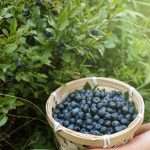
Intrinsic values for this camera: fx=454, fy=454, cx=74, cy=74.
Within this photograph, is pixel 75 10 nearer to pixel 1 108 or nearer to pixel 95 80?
pixel 95 80

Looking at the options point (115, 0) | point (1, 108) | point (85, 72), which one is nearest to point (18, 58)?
point (1, 108)

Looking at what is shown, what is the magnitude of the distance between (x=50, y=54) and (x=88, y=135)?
0.26m

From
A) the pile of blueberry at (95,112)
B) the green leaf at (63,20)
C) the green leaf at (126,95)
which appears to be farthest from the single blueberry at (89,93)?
the green leaf at (63,20)

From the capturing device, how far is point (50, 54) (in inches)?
51.5

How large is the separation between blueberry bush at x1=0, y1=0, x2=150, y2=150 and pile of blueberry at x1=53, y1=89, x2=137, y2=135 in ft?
0.26

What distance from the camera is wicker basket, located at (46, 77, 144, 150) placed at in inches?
49.3

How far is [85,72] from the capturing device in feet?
4.76

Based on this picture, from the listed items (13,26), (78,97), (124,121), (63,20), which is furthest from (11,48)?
(124,121)

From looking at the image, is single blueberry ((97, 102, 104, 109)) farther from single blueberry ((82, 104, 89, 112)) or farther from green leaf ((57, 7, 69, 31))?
green leaf ((57, 7, 69, 31))

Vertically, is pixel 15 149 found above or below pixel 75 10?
below

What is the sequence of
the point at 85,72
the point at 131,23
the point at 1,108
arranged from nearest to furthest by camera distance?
the point at 1,108 → the point at 85,72 → the point at 131,23

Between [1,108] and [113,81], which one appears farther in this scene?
[113,81]

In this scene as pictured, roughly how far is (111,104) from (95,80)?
0.40 feet

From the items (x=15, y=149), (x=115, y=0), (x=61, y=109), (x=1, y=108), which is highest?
(x=115, y=0)
